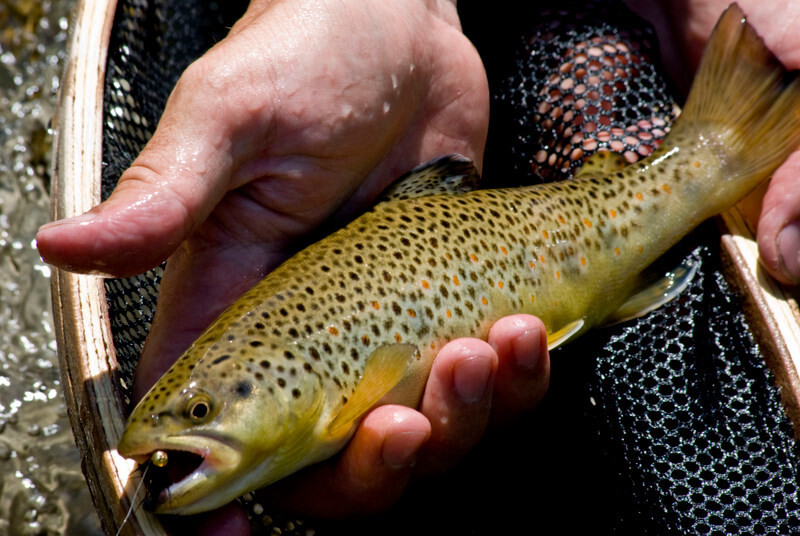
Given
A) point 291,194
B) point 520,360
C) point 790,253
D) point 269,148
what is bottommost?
point 790,253

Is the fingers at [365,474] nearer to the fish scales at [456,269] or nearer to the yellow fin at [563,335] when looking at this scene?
the fish scales at [456,269]

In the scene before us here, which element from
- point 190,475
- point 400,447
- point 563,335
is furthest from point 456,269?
point 190,475

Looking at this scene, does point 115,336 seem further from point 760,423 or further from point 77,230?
point 760,423

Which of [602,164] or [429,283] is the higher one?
[429,283]

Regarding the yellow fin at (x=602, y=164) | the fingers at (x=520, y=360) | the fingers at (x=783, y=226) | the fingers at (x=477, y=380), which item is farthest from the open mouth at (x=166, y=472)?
the fingers at (x=783, y=226)

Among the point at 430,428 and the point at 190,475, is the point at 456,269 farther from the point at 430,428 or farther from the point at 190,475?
the point at 190,475

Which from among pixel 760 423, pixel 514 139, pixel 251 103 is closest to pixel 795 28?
pixel 514 139
